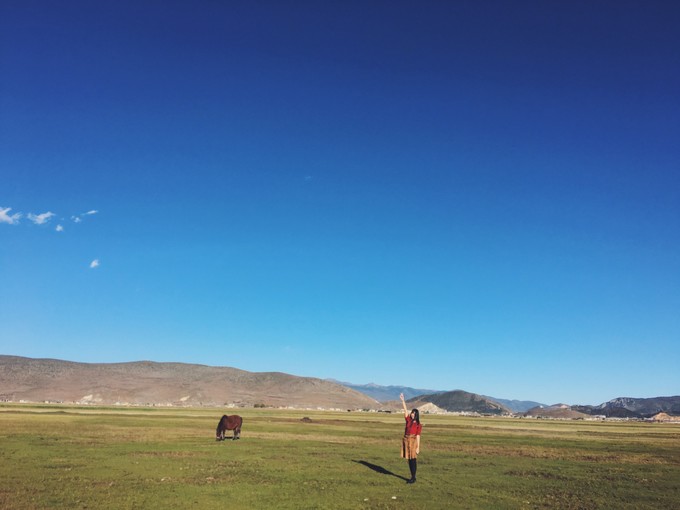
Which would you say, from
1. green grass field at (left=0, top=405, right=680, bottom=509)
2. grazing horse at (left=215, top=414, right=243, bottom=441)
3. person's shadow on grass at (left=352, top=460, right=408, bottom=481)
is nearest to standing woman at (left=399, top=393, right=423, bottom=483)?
green grass field at (left=0, top=405, right=680, bottom=509)

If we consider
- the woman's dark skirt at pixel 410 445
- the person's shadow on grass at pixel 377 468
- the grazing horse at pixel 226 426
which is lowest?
the person's shadow on grass at pixel 377 468

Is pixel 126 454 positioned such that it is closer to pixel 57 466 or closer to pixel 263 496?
pixel 57 466

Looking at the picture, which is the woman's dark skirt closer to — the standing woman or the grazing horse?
the standing woman

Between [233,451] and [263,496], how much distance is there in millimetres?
13640

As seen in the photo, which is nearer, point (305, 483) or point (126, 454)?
point (305, 483)

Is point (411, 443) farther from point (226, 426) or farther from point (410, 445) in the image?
point (226, 426)

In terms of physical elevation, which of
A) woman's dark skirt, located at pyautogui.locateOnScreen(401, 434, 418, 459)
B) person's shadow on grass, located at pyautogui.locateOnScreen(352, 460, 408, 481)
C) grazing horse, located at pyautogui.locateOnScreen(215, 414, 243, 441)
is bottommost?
person's shadow on grass, located at pyautogui.locateOnScreen(352, 460, 408, 481)

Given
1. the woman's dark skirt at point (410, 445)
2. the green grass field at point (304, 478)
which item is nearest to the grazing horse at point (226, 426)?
the green grass field at point (304, 478)

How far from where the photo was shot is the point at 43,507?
46.3 ft

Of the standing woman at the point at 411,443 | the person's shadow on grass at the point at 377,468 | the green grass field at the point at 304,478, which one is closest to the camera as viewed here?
the green grass field at the point at 304,478

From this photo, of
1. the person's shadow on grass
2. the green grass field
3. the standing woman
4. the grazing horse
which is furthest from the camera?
the grazing horse

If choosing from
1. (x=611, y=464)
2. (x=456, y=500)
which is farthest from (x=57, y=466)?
(x=611, y=464)

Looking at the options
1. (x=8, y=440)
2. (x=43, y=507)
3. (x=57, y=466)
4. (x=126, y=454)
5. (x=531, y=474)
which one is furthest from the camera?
(x=8, y=440)

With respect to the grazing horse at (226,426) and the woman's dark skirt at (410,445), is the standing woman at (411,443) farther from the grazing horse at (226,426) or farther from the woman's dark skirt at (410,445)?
the grazing horse at (226,426)
